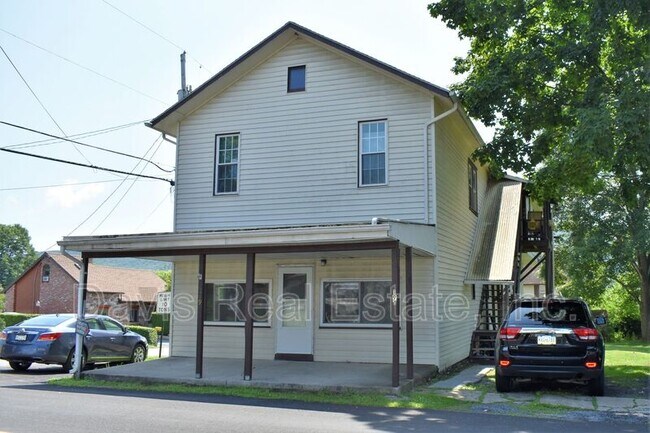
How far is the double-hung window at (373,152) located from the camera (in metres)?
14.0

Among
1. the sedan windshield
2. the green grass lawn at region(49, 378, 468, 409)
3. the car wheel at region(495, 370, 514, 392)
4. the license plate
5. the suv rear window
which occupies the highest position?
the suv rear window

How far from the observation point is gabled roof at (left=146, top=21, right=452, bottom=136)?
13491 mm

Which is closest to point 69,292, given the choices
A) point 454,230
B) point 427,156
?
point 454,230

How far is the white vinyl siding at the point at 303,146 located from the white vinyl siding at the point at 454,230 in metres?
0.91

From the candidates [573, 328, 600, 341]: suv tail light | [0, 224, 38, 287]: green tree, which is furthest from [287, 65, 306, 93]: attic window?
[0, 224, 38, 287]: green tree

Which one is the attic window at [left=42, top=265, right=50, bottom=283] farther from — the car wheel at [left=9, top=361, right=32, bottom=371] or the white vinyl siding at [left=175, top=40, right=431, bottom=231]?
the white vinyl siding at [left=175, top=40, right=431, bottom=231]

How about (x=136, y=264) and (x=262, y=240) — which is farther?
(x=136, y=264)

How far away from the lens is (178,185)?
15.8 metres

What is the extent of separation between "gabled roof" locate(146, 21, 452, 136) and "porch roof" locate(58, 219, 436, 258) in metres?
3.60

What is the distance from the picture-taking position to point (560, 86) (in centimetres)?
1466

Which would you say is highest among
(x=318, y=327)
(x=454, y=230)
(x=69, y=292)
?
(x=454, y=230)

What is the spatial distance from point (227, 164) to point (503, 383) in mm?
8748

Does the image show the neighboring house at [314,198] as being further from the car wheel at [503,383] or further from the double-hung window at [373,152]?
the car wheel at [503,383]

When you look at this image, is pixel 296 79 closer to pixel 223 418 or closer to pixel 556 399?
pixel 223 418
